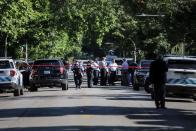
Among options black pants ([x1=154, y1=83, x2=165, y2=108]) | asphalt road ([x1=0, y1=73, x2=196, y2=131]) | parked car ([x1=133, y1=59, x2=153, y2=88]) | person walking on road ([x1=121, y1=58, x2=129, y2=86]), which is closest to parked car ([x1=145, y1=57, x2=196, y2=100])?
asphalt road ([x1=0, y1=73, x2=196, y2=131])

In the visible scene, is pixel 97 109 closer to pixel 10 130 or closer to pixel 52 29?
pixel 10 130

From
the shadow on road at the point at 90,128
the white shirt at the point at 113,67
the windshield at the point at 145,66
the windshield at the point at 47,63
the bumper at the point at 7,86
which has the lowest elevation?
the shadow on road at the point at 90,128

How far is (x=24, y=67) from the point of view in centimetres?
3981

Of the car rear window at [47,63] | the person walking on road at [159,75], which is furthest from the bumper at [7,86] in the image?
the person walking on road at [159,75]

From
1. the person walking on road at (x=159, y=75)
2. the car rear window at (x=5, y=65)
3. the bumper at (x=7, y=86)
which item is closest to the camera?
the person walking on road at (x=159, y=75)

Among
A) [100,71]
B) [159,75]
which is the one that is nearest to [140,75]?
[100,71]

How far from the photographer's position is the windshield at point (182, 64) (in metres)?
26.9

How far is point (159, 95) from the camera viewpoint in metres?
23.2

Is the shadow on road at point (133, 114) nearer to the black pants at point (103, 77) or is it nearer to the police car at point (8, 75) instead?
the police car at point (8, 75)

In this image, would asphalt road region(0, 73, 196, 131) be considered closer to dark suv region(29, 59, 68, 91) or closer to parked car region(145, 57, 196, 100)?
parked car region(145, 57, 196, 100)

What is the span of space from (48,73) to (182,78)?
456 inches

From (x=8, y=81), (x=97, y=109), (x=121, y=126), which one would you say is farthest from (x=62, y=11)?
(x=121, y=126)

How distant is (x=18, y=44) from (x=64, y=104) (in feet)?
135

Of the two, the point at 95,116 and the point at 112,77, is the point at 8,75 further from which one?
the point at 112,77
